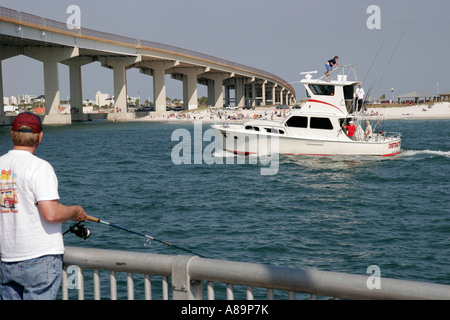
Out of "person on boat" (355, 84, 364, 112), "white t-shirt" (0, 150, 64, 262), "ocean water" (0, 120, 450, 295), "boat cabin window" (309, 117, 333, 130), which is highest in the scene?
"person on boat" (355, 84, 364, 112)

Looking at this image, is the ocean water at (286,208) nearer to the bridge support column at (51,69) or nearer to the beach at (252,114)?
the bridge support column at (51,69)

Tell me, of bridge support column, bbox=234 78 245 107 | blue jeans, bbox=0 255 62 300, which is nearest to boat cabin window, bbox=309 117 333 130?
blue jeans, bbox=0 255 62 300

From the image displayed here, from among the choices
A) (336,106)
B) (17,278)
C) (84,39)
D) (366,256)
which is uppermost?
(84,39)

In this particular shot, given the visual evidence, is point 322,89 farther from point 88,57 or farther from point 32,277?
point 88,57

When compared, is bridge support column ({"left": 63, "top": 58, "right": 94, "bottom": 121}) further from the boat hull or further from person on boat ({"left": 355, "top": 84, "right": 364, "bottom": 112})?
person on boat ({"left": 355, "top": 84, "right": 364, "bottom": 112})

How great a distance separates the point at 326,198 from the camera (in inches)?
808

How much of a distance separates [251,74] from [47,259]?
13161 cm

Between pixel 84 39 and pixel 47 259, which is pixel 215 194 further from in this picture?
pixel 84 39

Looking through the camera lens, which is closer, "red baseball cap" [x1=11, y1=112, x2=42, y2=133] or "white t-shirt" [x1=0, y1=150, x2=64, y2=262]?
"white t-shirt" [x1=0, y1=150, x2=64, y2=262]

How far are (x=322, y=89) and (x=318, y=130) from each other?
2365 millimetres

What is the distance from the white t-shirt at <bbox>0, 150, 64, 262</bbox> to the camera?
13.6 feet

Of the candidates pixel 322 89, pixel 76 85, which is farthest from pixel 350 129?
pixel 76 85

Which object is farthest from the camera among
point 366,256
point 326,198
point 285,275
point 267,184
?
point 267,184

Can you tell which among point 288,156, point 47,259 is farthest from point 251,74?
point 47,259
